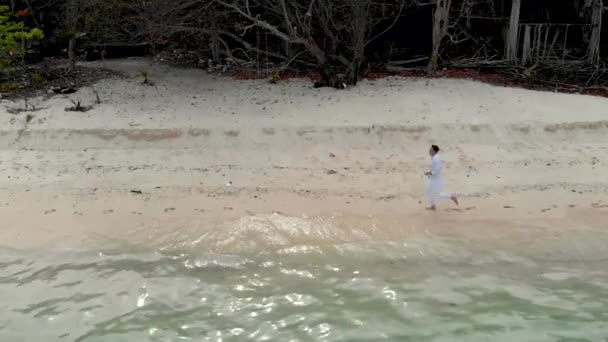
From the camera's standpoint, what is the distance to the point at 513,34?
50.0 ft

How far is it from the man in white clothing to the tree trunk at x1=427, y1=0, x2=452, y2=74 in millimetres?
6786

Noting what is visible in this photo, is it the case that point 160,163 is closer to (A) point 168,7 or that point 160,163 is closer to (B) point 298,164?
(B) point 298,164

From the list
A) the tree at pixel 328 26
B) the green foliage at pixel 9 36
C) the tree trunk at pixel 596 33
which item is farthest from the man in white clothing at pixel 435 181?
the green foliage at pixel 9 36

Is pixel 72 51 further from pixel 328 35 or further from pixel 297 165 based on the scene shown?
pixel 297 165

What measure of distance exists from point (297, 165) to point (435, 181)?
2760 millimetres

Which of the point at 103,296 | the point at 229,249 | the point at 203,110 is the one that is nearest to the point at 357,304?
the point at 229,249

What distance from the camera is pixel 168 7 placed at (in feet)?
44.7

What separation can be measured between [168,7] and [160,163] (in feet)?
16.4

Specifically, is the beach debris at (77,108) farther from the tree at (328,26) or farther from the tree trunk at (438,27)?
the tree trunk at (438,27)

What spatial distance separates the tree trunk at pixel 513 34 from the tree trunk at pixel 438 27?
1823 mm

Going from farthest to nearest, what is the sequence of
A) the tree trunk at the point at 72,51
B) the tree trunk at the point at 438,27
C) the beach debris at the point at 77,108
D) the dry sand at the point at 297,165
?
1. the tree trunk at the point at 438,27
2. the tree trunk at the point at 72,51
3. the beach debris at the point at 77,108
4. the dry sand at the point at 297,165

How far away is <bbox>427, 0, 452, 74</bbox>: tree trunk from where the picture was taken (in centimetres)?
1445

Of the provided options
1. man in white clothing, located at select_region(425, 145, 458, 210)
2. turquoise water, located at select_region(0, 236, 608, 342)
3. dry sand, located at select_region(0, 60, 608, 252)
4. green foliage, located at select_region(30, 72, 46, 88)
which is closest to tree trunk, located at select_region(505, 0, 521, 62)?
dry sand, located at select_region(0, 60, 608, 252)

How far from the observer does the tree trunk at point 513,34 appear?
1515cm
